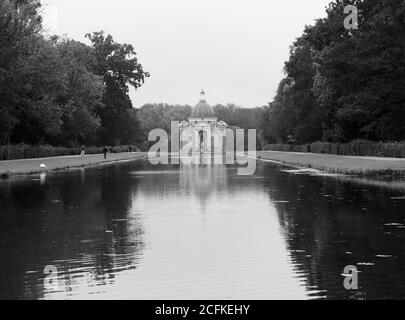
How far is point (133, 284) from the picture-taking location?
28.0ft

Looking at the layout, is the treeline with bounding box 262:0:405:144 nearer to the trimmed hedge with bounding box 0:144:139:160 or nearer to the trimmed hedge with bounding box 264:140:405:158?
the trimmed hedge with bounding box 264:140:405:158

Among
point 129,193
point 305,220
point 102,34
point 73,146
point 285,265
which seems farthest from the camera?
point 102,34

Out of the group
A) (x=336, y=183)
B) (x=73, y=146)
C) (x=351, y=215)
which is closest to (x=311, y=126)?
(x=73, y=146)

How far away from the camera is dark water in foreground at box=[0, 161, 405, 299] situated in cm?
830

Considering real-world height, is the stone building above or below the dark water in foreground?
above

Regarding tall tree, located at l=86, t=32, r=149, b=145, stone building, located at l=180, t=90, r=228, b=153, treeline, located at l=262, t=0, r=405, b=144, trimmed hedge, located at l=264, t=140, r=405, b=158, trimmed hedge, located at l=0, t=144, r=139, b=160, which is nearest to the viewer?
trimmed hedge, located at l=264, t=140, r=405, b=158

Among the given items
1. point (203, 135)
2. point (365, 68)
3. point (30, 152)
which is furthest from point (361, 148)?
point (203, 135)

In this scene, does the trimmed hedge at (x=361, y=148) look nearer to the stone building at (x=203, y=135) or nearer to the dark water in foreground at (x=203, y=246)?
the dark water in foreground at (x=203, y=246)

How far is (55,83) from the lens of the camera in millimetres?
68188

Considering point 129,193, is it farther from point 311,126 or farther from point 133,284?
point 311,126

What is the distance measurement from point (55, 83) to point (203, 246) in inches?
2344

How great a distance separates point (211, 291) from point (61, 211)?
408 inches

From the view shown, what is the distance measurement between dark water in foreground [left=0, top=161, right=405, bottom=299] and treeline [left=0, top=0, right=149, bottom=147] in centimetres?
3695

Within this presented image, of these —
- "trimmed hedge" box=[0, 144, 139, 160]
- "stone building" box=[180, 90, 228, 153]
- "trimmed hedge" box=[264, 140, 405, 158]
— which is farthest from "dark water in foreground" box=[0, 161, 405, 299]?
"stone building" box=[180, 90, 228, 153]
